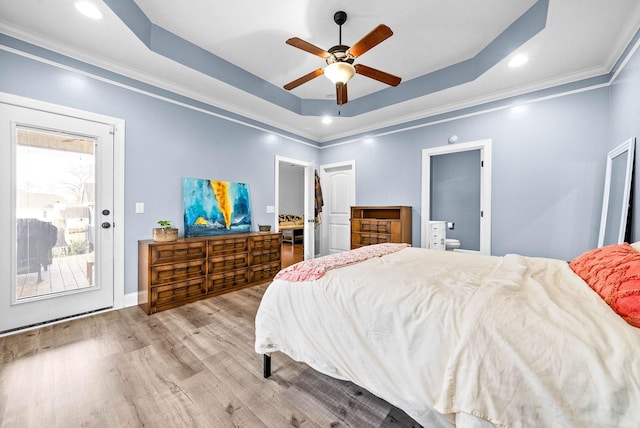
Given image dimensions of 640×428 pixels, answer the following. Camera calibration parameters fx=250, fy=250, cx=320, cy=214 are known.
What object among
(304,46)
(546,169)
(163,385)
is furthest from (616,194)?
(163,385)

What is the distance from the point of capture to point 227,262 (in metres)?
3.27

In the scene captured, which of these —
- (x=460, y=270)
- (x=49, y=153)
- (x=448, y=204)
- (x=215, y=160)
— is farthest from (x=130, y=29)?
(x=448, y=204)

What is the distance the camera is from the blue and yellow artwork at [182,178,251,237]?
3.29 metres

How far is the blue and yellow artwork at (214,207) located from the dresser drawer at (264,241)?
0.39m

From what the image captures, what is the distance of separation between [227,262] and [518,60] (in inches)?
159

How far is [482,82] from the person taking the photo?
306 cm

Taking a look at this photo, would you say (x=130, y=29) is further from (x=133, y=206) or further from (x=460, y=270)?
(x=460, y=270)

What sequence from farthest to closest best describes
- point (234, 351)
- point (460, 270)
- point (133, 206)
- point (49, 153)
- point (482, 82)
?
point (482, 82) → point (133, 206) → point (49, 153) → point (234, 351) → point (460, 270)

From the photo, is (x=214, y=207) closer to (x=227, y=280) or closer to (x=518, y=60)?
(x=227, y=280)

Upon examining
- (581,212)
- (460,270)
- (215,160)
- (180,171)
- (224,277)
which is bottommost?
(224,277)

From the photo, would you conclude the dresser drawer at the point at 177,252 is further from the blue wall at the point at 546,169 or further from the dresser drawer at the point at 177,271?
the blue wall at the point at 546,169

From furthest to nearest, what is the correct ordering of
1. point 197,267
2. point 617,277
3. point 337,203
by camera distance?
1. point 337,203
2. point 197,267
3. point 617,277

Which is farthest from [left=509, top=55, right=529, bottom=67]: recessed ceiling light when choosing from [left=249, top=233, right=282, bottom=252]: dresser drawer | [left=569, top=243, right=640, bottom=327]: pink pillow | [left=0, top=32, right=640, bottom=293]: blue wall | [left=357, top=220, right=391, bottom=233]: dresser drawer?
[left=249, top=233, right=282, bottom=252]: dresser drawer

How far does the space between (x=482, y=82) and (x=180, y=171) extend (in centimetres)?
394
